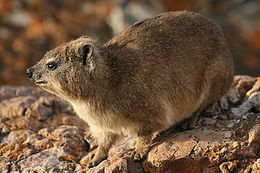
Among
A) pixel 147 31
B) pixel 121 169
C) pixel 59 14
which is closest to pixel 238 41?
pixel 59 14

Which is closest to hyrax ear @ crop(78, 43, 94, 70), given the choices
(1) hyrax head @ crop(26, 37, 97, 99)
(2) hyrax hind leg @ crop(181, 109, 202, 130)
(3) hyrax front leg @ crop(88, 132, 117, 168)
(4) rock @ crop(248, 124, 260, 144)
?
(1) hyrax head @ crop(26, 37, 97, 99)

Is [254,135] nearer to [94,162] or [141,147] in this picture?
[141,147]

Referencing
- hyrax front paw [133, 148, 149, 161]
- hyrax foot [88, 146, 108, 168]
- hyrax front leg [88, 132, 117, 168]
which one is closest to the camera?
hyrax front paw [133, 148, 149, 161]

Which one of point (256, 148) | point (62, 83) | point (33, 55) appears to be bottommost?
point (256, 148)

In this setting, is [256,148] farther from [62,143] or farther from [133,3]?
[133,3]

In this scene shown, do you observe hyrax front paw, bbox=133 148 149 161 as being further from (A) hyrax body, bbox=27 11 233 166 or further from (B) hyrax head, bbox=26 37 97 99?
(B) hyrax head, bbox=26 37 97 99

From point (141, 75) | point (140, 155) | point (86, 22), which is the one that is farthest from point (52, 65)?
point (86, 22)
